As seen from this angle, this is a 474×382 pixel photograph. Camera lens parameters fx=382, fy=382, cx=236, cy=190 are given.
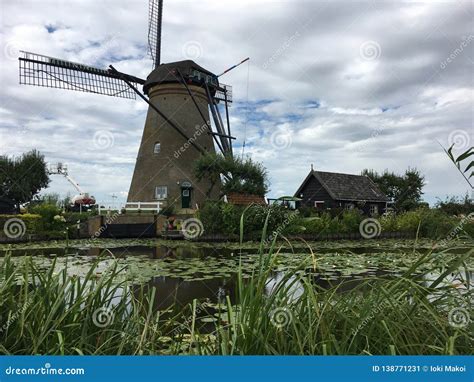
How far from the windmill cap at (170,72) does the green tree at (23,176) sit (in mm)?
15114

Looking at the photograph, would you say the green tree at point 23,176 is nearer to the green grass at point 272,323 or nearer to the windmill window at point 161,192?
the windmill window at point 161,192

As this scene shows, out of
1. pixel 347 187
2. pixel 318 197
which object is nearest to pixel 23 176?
pixel 318 197

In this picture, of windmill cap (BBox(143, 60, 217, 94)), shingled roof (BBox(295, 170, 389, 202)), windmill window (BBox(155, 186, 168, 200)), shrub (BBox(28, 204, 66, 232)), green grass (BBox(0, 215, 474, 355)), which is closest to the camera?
green grass (BBox(0, 215, 474, 355))

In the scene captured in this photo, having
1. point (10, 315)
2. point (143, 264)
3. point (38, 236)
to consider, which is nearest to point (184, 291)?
point (143, 264)

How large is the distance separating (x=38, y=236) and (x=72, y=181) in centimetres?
1531

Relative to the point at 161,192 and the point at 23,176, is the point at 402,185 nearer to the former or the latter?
the point at 161,192

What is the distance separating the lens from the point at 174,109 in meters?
21.5

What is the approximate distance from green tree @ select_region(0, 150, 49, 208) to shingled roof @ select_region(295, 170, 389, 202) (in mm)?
21662

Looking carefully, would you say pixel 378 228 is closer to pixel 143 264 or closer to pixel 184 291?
pixel 143 264

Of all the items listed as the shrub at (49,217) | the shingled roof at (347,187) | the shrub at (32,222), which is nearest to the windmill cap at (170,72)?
the shrub at (49,217)

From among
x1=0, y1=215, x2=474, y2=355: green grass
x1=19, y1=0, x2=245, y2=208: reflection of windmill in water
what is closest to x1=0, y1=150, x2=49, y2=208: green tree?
x1=19, y1=0, x2=245, y2=208: reflection of windmill in water

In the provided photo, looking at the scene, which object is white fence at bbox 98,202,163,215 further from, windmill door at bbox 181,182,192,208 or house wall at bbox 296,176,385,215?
house wall at bbox 296,176,385,215

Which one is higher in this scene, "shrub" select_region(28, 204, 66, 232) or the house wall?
the house wall

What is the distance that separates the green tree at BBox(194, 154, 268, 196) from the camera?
18734 millimetres
